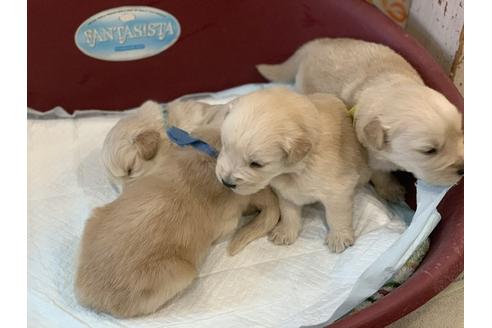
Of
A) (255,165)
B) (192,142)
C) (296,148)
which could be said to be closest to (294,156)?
(296,148)

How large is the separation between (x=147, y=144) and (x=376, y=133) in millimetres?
904

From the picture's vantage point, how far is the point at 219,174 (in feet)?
6.65

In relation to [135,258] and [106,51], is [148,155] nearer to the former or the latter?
[135,258]

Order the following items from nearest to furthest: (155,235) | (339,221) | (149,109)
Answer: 1. (155,235)
2. (339,221)
3. (149,109)

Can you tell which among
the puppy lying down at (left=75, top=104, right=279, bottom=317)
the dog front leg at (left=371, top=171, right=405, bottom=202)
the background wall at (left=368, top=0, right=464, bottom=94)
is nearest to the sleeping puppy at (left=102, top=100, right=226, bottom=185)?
the puppy lying down at (left=75, top=104, right=279, bottom=317)

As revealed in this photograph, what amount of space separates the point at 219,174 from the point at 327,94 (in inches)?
25.5

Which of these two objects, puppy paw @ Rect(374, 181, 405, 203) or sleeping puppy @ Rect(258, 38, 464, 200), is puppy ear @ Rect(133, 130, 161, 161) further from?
puppy paw @ Rect(374, 181, 405, 203)

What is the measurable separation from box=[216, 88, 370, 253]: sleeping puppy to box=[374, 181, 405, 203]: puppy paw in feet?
0.49

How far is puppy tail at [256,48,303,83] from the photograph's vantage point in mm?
2885

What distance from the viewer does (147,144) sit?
2.38 metres

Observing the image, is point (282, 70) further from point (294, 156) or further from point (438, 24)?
point (294, 156)

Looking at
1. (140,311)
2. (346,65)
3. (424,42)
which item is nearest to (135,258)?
(140,311)

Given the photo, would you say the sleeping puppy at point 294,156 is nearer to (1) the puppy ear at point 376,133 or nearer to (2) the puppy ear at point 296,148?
(2) the puppy ear at point 296,148

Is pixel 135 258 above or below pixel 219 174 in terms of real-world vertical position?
below
